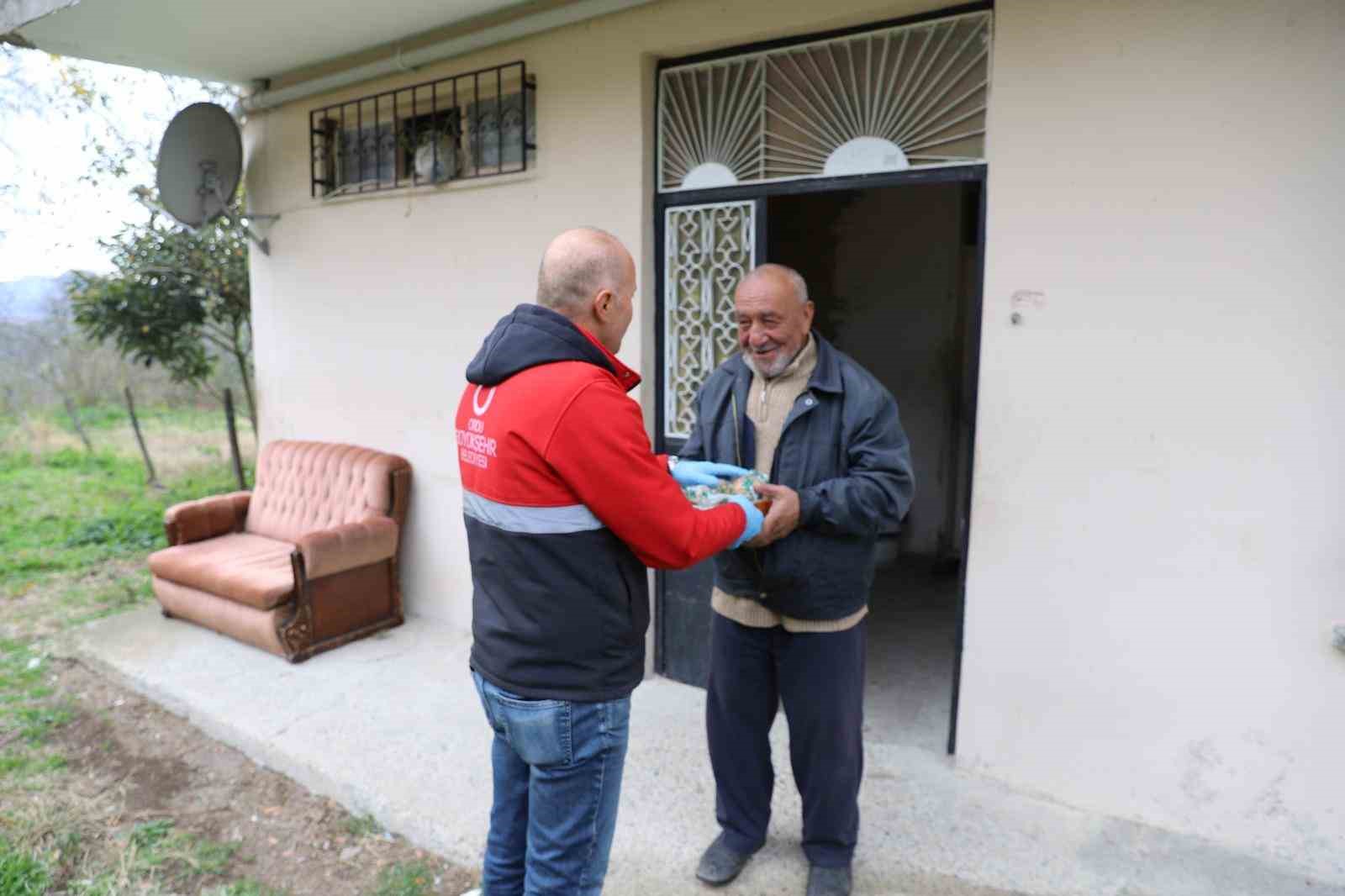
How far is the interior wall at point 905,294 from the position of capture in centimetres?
588

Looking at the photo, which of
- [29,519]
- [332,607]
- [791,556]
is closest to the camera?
[791,556]

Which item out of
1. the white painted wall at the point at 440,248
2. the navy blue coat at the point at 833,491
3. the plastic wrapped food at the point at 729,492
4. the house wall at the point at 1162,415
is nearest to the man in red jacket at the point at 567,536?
the plastic wrapped food at the point at 729,492

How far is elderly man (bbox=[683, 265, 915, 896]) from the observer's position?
2.34 metres

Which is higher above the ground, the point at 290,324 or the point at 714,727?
the point at 290,324

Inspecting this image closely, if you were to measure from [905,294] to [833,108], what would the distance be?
2975 mm

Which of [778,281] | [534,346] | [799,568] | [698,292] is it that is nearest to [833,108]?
[698,292]

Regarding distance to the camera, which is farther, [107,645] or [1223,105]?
[107,645]

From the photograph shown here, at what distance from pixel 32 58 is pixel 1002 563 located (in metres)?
9.15

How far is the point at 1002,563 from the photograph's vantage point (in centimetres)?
294

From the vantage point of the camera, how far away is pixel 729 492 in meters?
2.27

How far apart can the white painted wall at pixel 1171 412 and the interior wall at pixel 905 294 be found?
3128mm

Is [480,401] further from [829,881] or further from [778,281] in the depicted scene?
[829,881]

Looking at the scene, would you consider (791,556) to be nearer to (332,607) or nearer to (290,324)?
(332,607)

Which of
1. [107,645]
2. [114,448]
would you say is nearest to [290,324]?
[107,645]
